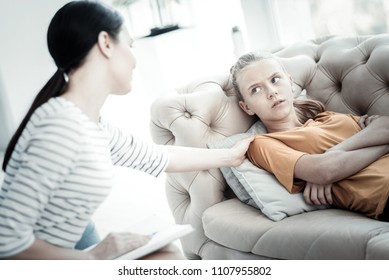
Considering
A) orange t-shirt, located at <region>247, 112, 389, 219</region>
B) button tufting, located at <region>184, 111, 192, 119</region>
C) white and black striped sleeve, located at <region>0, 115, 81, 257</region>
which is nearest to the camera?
white and black striped sleeve, located at <region>0, 115, 81, 257</region>

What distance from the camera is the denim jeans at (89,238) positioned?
74 centimetres

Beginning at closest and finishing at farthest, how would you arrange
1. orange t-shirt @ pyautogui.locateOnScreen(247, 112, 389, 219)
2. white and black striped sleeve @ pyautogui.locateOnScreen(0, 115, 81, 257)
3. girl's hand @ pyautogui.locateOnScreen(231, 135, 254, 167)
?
white and black striped sleeve @ pyautogui.locateOnScreen(0, 115, 81, 257) → orange t-shirt @ pyautogui.locateOnScreen(247, 112, 389, 219) → girl's hand @ pyautogui.locateOnScreen(231, 135, 254, 167)

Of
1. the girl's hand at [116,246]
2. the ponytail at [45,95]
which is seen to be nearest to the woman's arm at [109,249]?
the girl's hand at [116,246]

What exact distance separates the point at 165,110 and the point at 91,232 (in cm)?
47

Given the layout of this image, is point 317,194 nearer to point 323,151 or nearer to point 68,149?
point 323,151

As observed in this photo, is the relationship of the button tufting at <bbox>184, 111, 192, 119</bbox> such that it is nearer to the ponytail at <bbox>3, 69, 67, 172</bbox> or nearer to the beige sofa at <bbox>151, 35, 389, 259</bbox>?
the beige sofa at <bbox>151, 35, 389, 259</bbox>

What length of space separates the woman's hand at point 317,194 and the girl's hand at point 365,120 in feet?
0.76

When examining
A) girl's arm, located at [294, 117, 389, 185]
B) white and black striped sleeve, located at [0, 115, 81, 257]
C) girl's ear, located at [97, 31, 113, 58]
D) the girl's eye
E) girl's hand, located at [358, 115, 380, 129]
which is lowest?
girl's arm, located at [294, 117, 389, 185]

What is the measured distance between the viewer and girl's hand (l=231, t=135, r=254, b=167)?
108 centimetres

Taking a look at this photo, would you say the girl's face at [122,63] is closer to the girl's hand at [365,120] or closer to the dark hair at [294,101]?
the dark hair at [294,101]

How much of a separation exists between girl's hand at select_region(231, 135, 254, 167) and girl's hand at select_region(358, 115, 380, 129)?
282 millimetres

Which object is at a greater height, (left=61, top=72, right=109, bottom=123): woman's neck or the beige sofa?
(left=61, top=72, right=109, bottom=123): woman's neck

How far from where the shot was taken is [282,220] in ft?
3.23

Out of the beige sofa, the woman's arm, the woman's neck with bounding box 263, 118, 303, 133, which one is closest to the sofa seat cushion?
the beige sofa
